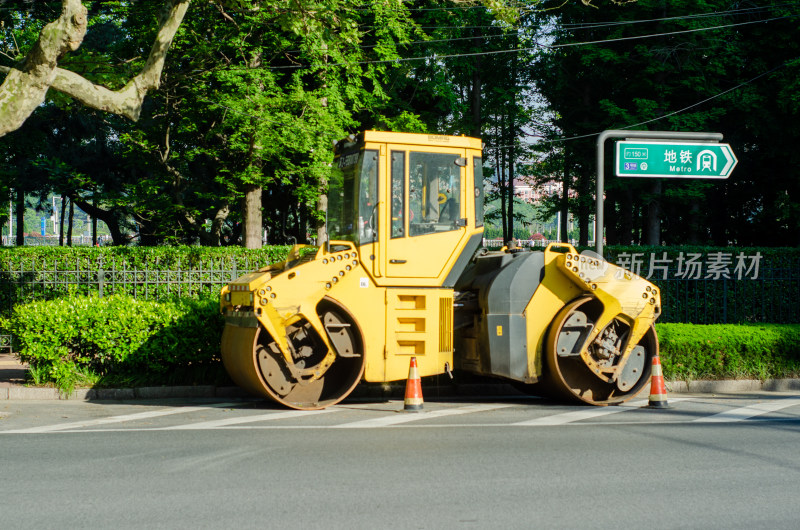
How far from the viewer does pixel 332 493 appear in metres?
6.54

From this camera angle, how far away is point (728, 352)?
13.8 m

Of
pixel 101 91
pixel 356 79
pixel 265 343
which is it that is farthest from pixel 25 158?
pixel 265 343

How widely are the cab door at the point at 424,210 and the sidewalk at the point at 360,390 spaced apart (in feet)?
7.93

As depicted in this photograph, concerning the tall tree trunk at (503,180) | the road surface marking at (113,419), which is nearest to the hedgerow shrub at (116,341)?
the road surface marking at (113,419)

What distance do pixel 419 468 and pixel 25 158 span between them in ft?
113

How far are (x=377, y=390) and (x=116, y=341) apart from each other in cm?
381

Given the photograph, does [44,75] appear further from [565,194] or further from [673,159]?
[565,194]

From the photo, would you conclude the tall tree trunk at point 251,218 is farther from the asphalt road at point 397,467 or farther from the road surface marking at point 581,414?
the road surface marking at point 581,414

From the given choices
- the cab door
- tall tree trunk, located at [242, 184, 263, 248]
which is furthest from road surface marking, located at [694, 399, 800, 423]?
tall tree trunk, located at [242, 184, 263, 248]

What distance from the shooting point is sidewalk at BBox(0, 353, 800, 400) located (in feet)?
39.8

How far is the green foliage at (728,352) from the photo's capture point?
44.5ft

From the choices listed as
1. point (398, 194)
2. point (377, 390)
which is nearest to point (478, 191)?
point (398, 194)

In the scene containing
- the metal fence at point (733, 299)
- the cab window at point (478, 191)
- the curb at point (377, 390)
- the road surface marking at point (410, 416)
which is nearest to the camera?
the road surface marking at point (410, 416)

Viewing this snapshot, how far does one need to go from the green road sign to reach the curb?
3285mm
